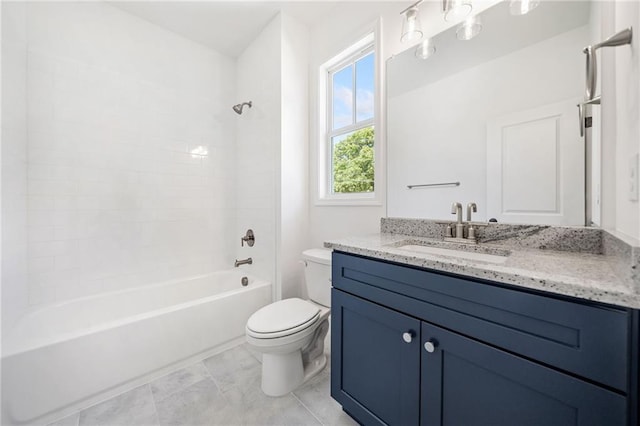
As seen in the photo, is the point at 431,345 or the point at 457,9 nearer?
the point at 431,345

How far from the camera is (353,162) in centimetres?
212

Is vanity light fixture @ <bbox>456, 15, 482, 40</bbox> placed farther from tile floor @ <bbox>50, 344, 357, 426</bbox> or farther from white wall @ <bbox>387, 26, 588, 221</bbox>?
tile floor @ <bbox>50, 344, 357, 426</bbox>

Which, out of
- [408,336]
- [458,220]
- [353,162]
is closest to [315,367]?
[408,336]

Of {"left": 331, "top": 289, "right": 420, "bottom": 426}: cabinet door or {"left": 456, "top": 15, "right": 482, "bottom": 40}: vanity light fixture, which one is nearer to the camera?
{"left": 331, "top": 289, "right": 420, "bottom": 426}: cabinet door

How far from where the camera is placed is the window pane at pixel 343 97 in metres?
2.10

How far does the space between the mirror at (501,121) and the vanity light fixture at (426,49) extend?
2 centimetres

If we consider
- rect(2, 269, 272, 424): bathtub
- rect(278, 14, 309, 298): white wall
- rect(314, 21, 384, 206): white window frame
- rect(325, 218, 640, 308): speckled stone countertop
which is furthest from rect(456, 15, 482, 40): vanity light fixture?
rect(2, 269, 272, 424): bathtub

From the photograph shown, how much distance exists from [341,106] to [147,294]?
2.33 metres

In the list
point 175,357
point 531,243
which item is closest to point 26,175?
point 175,357

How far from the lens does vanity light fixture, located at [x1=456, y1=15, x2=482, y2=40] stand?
1305 millimetres

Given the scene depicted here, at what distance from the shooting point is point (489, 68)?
50.6 inches

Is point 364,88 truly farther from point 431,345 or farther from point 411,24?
point 431,345

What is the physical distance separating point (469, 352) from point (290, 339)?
913 millimetres

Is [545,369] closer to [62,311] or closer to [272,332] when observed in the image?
[272,332]
